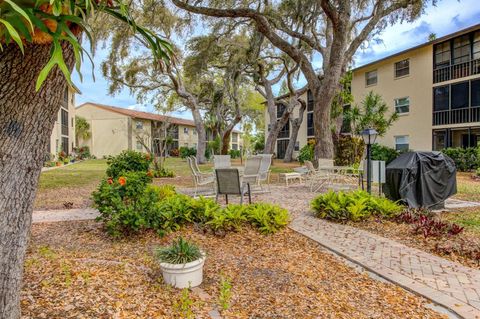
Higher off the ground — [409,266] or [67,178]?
[67,178]

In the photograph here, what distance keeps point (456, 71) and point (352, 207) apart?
59.5 ft

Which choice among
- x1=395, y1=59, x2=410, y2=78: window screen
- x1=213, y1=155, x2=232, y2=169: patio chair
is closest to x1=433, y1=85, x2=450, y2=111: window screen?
x1=395, y1=59, x2=410, y2=78: window screen

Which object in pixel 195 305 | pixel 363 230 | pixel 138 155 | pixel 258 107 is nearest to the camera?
pixel 195 305

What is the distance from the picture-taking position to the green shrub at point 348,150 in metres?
18.1

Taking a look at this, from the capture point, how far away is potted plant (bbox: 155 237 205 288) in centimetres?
344

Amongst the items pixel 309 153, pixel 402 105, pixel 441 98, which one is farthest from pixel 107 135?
pixel 441 98

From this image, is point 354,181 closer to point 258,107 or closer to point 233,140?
point 258,107

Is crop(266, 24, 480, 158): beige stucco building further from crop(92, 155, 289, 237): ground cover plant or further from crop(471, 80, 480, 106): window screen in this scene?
crop(92, 155, 289, 237): ground cover plant

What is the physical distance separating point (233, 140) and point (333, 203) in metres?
57.6

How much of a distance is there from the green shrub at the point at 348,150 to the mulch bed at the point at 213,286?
46.7 ft

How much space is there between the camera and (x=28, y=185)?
2146 mm

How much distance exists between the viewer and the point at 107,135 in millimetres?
40969

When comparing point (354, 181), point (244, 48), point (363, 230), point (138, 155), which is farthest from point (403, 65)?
point (363, 230)

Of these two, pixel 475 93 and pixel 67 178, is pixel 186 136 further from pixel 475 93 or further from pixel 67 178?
pixel 475 93
